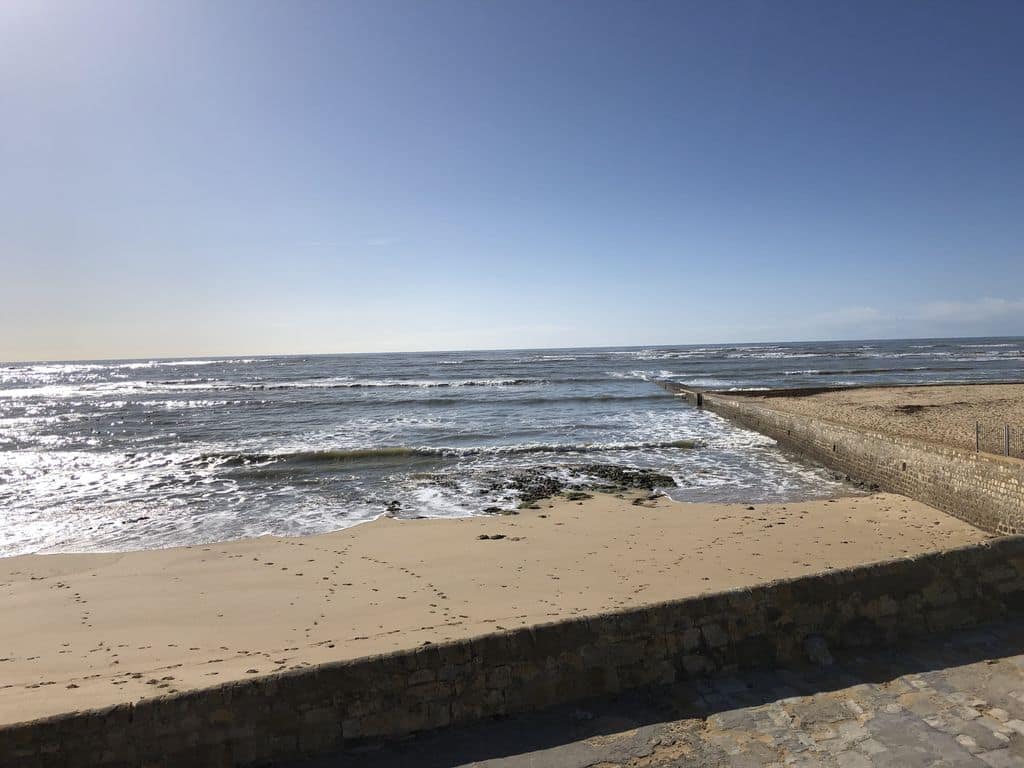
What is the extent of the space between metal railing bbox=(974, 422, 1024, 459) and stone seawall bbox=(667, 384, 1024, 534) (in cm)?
116

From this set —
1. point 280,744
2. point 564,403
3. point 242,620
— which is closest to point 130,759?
point 280,744

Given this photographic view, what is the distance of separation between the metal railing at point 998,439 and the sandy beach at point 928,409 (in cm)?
2

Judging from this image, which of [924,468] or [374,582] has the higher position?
[924,468]

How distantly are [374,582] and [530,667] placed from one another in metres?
4.09

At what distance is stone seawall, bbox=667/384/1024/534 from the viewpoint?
8.72 m

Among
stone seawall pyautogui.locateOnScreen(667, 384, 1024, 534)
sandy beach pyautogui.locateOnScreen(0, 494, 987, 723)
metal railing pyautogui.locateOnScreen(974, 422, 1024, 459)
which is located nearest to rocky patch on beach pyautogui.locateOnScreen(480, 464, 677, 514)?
sandy beach pyautogui.locateOnScreen(0, 494, 987, 723)

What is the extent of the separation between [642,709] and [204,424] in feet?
90.1

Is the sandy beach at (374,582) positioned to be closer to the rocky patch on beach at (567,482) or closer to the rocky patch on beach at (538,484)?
the rocky patch on beach at (538,484)

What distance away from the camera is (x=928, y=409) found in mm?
19969

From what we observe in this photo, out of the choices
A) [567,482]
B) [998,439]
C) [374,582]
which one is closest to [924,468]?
[998,439]

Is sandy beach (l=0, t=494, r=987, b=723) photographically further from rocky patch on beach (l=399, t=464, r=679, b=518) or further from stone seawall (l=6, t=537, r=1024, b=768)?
rocky patch on beach (l=399, t=464, r=679, b=518)

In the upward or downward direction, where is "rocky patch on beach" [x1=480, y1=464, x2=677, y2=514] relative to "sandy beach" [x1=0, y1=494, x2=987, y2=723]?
downward

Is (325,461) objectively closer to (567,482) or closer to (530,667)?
(567,482)

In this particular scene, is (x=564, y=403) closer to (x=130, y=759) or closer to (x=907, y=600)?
(x=907, y=600)
